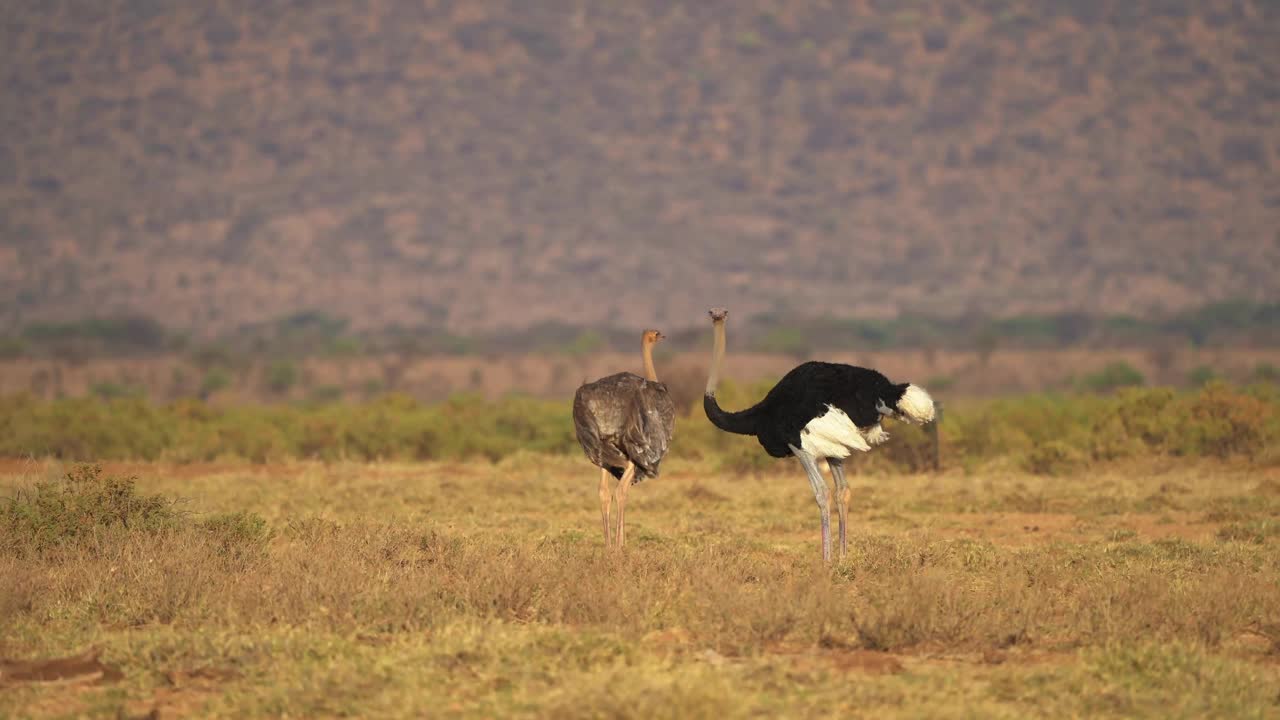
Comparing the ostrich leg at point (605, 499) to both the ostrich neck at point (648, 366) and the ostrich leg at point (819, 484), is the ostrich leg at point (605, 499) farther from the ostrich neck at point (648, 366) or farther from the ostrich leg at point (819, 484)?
the ostrich leg at point (819, 484)

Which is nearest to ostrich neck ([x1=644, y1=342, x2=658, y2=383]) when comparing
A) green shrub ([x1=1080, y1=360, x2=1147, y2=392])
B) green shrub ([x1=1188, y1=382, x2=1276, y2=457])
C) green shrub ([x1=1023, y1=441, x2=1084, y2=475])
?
green shrub ([x1=1023, y1=441, x2=1084, y2=475])

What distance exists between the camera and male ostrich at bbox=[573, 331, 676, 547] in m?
12.9

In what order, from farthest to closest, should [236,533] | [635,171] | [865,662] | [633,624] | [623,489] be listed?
[635,171] < [623,489] < [236,533] < [633,624] < [865,662]

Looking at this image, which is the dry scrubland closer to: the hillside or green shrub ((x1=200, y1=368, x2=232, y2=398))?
green shrub ((x1=200, y1=368, x2=232, y2=398))

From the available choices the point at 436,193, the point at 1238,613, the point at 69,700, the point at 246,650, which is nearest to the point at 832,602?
the point at 1238,613

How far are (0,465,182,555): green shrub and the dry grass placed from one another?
0.52 feet

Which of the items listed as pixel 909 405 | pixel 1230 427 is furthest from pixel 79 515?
pixel 1230 427

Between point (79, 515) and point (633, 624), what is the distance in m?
5.26

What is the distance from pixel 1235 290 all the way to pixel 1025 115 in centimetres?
2820

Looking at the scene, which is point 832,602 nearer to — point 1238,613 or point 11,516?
point 1238,613

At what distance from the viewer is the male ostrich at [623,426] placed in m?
12.9

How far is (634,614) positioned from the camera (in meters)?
9.77

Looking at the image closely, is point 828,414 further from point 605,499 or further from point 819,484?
point 605,499

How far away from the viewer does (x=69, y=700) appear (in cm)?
837
